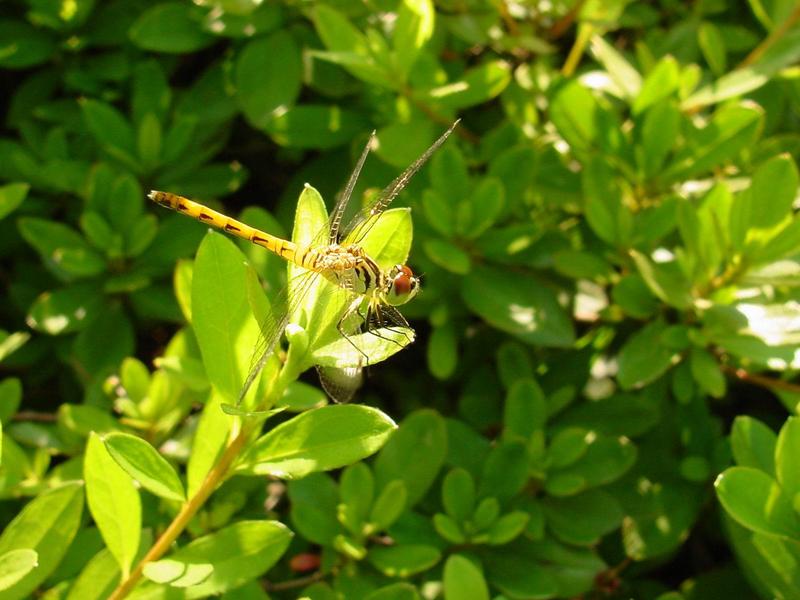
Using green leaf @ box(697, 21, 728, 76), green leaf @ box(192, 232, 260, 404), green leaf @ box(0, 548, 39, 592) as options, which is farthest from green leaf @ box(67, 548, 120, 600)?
green leaf @ box(697, 21, 728, 76)

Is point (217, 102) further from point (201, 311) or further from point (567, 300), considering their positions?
point (201, 311)

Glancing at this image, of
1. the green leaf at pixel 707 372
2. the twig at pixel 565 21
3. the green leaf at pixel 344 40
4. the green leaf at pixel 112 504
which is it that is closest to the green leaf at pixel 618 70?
the twig at pixel 565 21

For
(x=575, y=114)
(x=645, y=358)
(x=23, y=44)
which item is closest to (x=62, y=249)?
(x=23, y=44)

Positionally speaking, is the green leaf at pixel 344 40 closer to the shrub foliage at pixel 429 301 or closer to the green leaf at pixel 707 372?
the shrub foliage at pixel 429 301

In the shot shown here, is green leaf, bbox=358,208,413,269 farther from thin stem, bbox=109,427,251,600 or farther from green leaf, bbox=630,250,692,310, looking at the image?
green leaf, bbox=630,250,692,310

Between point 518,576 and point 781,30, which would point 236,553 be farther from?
point 781,30
